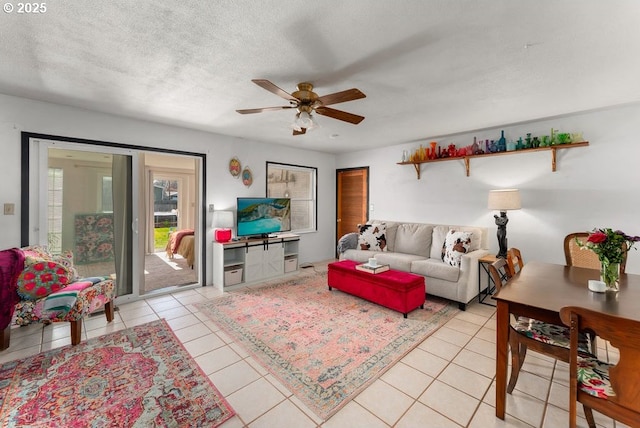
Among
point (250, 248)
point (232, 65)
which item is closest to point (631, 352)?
point (232, 65)

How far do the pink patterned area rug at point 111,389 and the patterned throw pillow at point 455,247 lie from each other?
303 cm

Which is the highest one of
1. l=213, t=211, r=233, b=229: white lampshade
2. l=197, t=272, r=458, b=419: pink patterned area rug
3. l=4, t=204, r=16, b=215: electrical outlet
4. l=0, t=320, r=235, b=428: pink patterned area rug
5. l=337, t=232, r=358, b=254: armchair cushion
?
l=4, t=204, r=16, b=215: electrical outlet

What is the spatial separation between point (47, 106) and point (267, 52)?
9.36 ft

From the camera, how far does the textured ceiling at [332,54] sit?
155 cm

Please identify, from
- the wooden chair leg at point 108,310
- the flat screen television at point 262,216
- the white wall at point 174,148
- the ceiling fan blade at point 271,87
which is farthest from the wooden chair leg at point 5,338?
the ceiling fan blade at point 271,87

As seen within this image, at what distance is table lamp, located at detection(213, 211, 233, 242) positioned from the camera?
13.8 feet

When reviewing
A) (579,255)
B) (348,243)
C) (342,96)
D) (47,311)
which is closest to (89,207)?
(47,311)

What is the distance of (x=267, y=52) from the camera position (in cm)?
195

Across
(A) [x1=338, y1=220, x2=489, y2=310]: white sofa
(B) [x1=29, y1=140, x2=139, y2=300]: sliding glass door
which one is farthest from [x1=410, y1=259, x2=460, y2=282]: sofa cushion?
(B) [x1=29, y1=140, x2=139, y2=300]: sliding glass door

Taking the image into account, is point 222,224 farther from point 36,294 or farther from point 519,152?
point 519,152

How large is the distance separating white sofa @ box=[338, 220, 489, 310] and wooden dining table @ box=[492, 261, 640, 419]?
1.42m

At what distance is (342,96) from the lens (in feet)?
6.89

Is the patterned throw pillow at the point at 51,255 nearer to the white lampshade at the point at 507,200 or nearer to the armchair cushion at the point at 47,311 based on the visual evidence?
the armchair cushion at the point at 47,311

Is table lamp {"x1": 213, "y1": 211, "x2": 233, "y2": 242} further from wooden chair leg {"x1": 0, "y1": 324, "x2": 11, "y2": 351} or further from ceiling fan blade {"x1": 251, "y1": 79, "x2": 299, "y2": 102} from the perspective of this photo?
ceiling fan blade {"x1": 251, "y1": 79, "x2": 299, "y2": 102}
